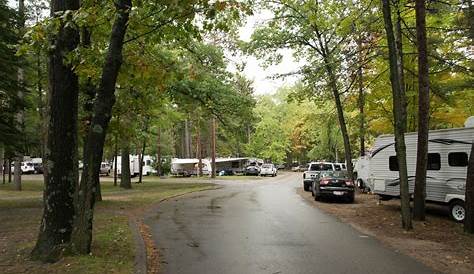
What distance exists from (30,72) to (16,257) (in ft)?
48.5

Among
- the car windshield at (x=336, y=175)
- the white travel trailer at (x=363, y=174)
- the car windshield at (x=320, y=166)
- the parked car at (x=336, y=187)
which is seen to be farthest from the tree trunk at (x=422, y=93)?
the car windshield at (x=320, y=166)

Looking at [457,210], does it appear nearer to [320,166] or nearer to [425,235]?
[425,235]

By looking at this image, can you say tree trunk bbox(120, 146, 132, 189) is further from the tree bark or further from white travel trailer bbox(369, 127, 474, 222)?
white travel trailer bbox(369, 127, 474, 222)

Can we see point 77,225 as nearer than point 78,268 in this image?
No

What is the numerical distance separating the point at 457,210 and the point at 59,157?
1270cm

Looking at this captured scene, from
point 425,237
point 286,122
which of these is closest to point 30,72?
point 425,237

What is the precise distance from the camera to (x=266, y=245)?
36.1ft

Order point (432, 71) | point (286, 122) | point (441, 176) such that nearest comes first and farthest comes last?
point (441, 176) < point (432, 71) < point (286, 122)

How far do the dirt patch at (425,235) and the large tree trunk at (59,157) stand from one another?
22.2 feet

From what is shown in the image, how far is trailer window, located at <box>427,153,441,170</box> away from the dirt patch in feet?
5.64

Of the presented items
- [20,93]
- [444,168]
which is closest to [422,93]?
[444,168]

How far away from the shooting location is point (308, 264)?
29.6 feet

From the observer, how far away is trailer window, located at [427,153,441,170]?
1694 centimetres

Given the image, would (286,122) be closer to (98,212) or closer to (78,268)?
(98,212)
